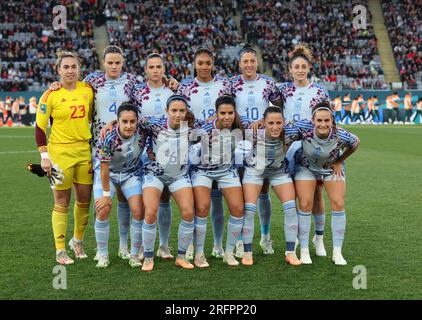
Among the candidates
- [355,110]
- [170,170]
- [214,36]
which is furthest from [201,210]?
[214,36]

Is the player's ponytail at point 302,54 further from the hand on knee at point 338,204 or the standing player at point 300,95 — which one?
the hand on knee at point 338,204

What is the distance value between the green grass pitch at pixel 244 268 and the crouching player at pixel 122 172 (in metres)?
0.30

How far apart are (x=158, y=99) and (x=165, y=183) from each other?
890 millimetres

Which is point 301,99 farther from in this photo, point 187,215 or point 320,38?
point 320,38

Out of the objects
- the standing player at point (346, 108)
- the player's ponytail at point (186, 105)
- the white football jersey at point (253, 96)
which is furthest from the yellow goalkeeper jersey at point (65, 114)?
the standing player at point (346, 108)

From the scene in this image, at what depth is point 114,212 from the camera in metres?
9.62

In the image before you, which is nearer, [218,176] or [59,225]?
[218,176]

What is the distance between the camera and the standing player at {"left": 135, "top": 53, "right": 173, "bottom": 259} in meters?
6.56

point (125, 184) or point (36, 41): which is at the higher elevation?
point (36, 41)

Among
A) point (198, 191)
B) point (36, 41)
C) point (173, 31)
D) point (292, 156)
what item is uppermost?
point (173, 31)

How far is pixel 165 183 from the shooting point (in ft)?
20.7

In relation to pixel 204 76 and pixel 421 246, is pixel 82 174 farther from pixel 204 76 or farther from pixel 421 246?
pixel 421 246

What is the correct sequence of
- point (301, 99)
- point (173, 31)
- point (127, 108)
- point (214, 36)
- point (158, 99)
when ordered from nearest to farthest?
point (127, 108), point (158, 99), point (301, 99), point (214, 36), point (173, 31)
